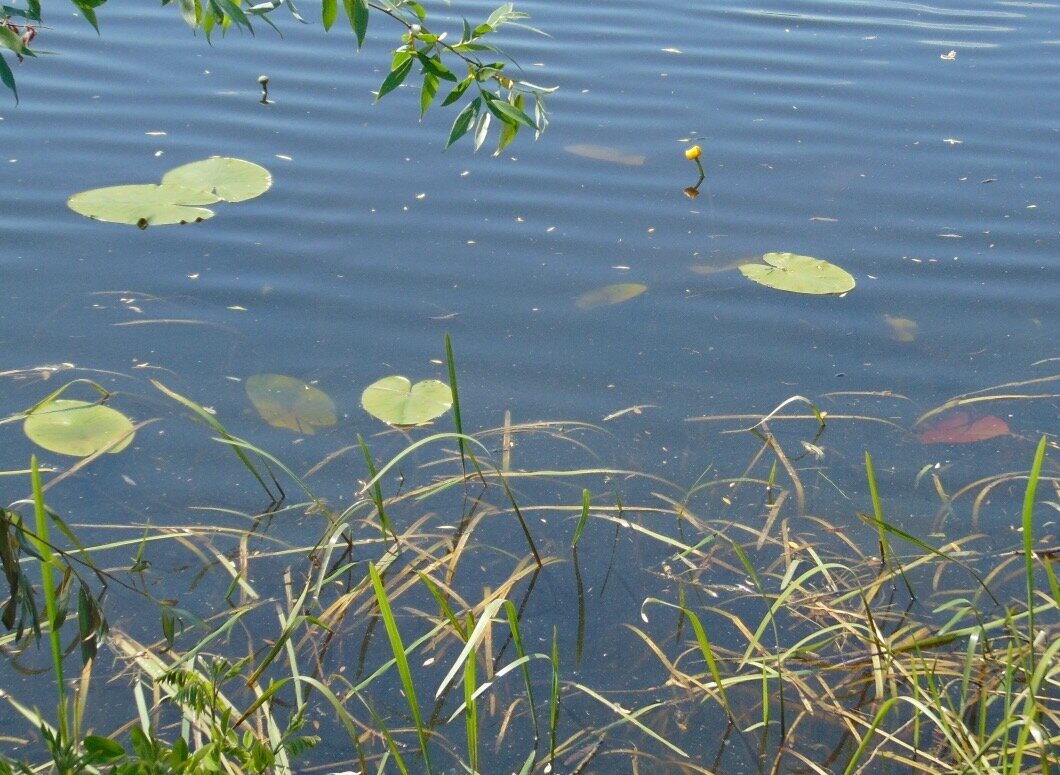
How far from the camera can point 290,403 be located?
2.48 meters

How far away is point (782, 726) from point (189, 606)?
0.99 meters

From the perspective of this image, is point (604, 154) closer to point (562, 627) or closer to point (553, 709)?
point (562, 627)

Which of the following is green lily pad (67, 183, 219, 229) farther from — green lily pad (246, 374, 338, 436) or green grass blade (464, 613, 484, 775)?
green grass blade (464, 613, 484, 775)

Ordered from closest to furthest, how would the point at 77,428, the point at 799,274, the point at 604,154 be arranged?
the point at 77,428 → the point at 799,274 → the point at 604,154

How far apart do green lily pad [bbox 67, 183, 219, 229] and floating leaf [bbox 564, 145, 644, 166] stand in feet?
3.64

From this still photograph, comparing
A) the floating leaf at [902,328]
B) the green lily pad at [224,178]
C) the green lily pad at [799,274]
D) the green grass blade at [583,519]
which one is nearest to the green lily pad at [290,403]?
the green grass blade at [583,519]

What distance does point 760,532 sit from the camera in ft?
7.27

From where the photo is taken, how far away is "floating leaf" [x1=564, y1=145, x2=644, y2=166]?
3572 millimetres

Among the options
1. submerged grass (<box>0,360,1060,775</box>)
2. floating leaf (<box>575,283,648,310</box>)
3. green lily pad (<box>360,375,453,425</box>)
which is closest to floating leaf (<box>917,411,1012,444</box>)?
submerged grass (<box>0,360,1060,775</box>)

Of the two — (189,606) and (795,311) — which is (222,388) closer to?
(189,606)

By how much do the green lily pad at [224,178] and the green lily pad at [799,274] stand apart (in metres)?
1.38

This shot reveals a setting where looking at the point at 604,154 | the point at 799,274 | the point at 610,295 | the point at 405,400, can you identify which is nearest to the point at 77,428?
the point at 405,400

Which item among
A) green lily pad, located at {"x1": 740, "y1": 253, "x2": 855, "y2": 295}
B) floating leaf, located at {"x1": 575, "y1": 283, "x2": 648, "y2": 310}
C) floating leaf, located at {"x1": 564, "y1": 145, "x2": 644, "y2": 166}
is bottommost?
floating leaf, located at {"x1": 575, "y1": 283, "x2": 648, "y2": 310}

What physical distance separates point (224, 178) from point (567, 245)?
100 cm
